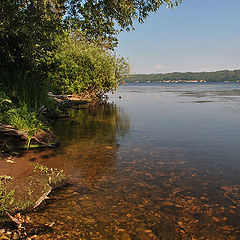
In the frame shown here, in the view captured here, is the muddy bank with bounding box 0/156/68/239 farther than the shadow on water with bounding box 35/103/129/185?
No

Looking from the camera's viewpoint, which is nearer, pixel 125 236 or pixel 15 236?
pixel 15 236

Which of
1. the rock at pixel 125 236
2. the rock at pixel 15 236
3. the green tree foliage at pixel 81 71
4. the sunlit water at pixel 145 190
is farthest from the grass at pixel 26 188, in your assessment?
the green tree foliage at pixel 81 71

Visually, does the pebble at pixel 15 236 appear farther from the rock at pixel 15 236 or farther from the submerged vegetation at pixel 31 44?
the submerged vegetation at pixel 31 44

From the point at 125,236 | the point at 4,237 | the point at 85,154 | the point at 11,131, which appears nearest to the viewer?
the point at 4,237

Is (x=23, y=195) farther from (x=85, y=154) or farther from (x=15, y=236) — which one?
(x=85, y=154)

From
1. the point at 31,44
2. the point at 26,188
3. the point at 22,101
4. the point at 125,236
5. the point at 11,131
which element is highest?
the point at 31,44

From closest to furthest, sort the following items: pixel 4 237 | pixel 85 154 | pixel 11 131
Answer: pixel 4 237
pixel 11 131
pixel 85 154

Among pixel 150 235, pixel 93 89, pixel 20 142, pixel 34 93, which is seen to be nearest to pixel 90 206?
pixel 150 235

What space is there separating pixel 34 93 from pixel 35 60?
1.60m

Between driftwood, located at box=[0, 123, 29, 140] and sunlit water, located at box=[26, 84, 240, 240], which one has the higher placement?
driftwood, located at box=[0, 123, 29, 140]

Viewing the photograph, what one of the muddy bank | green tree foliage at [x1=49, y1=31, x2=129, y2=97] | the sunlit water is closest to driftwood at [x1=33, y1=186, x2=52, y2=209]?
the muddy bank

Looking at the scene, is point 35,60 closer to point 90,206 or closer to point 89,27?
point 90,206

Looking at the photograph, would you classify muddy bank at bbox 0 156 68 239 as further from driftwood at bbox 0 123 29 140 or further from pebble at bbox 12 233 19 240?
driftwood at bbox 0 123 29 140

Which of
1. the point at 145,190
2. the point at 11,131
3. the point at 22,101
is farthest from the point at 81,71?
the point at 145,190
